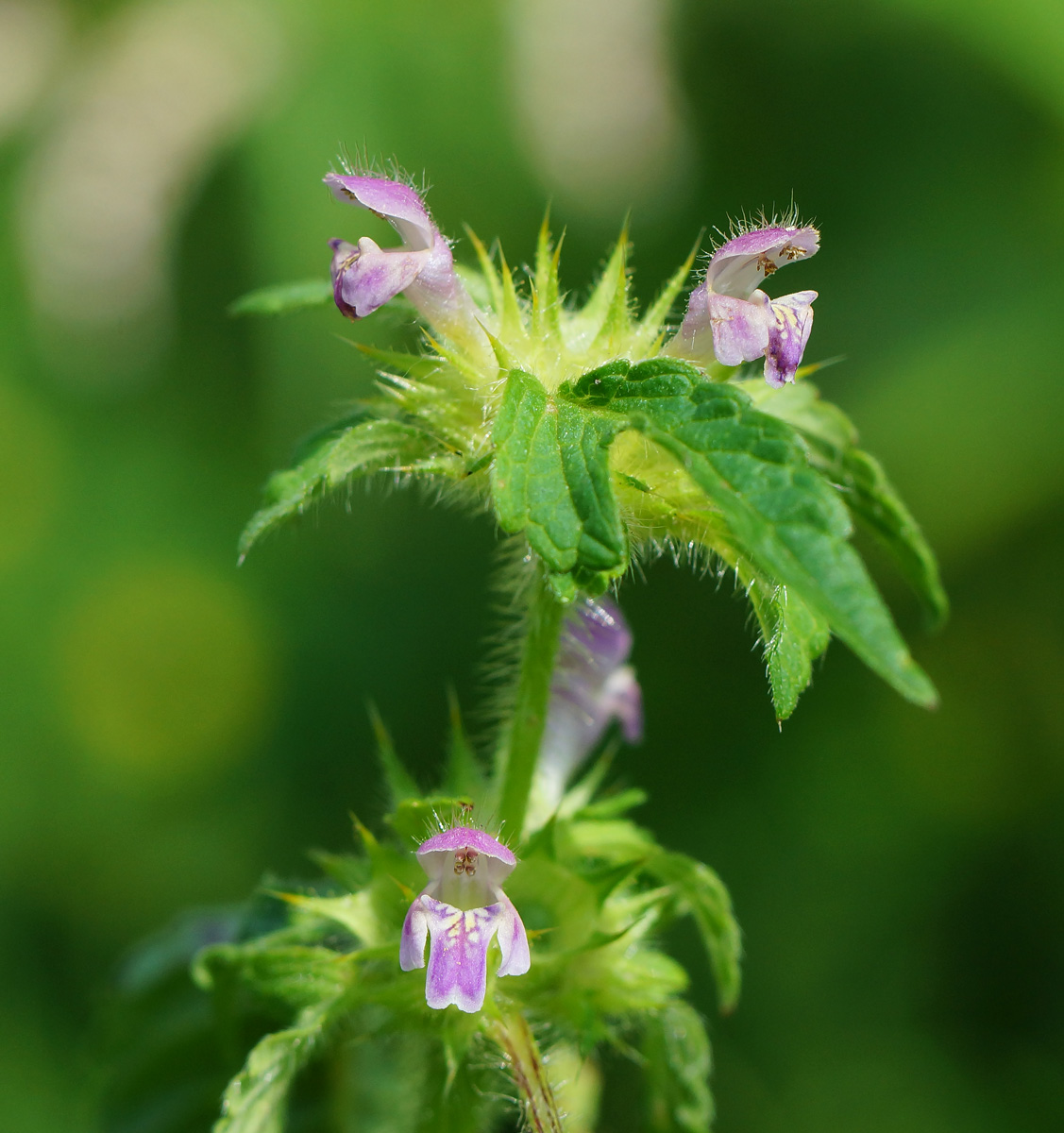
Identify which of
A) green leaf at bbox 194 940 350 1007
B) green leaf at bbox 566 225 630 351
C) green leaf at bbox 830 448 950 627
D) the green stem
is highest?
green leaf at bbox 566 225 630 351

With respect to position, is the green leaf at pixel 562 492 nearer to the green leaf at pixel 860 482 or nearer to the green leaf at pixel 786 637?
the green leaf at pixel 786 637

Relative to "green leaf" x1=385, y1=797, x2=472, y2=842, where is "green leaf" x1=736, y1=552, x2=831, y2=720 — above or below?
above

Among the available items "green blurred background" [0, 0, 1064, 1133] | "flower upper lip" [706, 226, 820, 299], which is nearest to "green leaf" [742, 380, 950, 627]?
"flower upper lip" [706, 226, 820, 299]

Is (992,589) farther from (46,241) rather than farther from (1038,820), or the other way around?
(46,241)

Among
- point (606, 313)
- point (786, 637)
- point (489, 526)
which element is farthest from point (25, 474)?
point (786, 637)

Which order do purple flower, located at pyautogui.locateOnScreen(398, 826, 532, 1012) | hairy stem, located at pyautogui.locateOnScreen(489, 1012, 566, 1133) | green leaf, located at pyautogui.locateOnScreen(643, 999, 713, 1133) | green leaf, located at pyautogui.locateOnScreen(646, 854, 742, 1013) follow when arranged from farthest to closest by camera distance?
green leaf, located at pyautogui.locateOnScreen(643, 999, 713, 1133) → green leaf, located at pyautogui.locateOnScreen(646, 854, 742, 1013) → hairy stem, located at pyautogui.locateOnScreen(489, 1012, 566, 1133) → purple flower, located at pyautogui.locateOnScreen(398, 826, 532, 1012)

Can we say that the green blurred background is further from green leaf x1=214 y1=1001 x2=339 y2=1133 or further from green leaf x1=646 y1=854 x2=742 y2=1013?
green leaf x1=214 y1=1001 x2=339 y2=1133

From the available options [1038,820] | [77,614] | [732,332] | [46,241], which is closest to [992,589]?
[1038,820]

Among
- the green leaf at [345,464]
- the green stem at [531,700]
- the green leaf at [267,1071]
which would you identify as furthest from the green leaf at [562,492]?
the green leaf at [267,1071]
